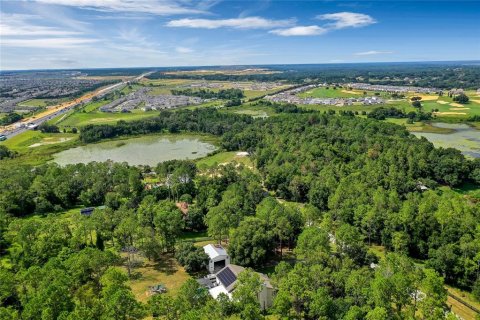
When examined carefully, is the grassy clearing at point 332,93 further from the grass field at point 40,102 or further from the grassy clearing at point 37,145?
the grass field at point 40,102

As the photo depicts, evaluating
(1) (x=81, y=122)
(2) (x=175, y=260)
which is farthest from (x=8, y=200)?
(1) (x=81, y=122)

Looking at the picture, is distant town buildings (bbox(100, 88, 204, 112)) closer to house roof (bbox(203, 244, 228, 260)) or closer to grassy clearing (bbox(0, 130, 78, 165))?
grassy clearing (bbox(0, 130, 78, 165))

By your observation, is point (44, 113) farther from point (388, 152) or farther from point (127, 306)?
point (127, 306)

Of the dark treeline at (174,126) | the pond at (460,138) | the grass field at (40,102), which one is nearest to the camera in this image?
the pond at (460,138)

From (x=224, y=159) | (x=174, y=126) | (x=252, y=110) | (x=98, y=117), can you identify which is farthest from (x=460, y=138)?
(x=98, y=117)

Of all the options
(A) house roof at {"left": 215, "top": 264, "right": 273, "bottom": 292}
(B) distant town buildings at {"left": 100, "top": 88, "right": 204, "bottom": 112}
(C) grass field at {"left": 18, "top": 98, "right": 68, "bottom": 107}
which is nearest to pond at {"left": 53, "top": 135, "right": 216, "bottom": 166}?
(A) house roof at {"left": 215, "top": 264, "right": 273, "bottom": 292}

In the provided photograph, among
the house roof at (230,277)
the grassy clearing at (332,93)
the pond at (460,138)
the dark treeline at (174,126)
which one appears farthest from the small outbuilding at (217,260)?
the grassy clearing at (332,93)

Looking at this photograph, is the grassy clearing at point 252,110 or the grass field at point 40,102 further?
the grass field at point 40,102
